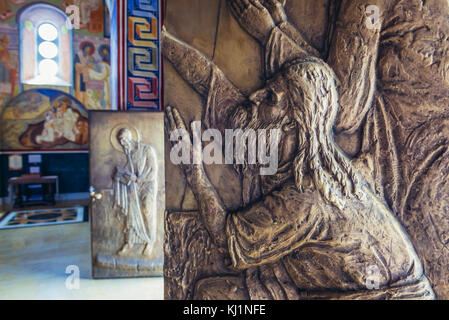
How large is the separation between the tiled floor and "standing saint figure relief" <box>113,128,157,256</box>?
0.37 meters

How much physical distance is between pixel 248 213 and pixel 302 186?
0.24 m

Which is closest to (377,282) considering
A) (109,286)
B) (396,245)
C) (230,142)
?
(396,245)

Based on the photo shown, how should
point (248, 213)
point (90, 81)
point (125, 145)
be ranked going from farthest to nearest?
1. point (90, 81)
2. point (125, 145)
3. point (248, 213)

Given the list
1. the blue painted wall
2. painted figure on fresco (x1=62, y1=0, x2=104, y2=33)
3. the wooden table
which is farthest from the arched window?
the wooden table

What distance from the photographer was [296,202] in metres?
1.05

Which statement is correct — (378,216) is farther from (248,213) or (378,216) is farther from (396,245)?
(248,213)

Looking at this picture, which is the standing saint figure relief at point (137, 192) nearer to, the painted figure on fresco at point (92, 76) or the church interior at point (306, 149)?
the church interior at point (306, 149)

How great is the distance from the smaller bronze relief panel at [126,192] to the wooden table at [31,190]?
13.4 ft

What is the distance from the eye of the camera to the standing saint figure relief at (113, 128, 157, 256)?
9.66 feet

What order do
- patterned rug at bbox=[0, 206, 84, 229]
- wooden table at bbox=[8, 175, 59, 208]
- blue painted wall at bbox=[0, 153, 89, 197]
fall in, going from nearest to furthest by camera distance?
patterned rug at bbox=[0, 206, 84, 229] → wooden table at bbox=[8, 175, 59, 208] → blue painted wall at bbox=[0, 153, 89, 197]

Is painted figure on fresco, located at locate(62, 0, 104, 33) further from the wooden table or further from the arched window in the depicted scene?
the wooden table

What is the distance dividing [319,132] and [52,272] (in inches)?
136

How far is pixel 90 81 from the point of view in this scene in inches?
266

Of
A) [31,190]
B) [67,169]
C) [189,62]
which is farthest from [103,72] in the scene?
[189,62]
